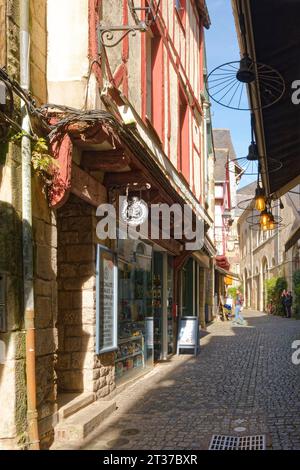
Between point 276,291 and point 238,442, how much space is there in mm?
25387

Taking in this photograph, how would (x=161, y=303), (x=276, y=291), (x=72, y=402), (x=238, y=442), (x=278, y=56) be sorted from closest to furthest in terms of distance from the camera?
1. (x=278, y=56)
2. (x=238, y=442)
3. (x=72, y=402)
4. (x=161, y=303)
5. (x=276, y=291)

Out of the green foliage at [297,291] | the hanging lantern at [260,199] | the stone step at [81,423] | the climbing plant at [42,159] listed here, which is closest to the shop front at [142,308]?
the stone step at [81,423]

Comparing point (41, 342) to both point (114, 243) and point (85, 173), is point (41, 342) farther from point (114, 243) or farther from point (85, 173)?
point (114, 243)

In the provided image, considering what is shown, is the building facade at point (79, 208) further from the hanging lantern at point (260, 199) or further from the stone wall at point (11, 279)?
the hanging lantern at point (260, 199)

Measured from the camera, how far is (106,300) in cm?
726

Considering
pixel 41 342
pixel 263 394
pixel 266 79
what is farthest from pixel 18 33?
pixel 263 394

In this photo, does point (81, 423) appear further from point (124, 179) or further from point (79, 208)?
point (124, 179)

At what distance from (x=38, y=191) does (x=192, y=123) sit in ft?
31.2

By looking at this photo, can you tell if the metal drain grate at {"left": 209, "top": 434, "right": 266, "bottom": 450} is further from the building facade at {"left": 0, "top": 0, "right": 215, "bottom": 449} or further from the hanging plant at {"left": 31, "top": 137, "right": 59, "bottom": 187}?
the hanging plant at {"left": 31, "top": 137, "right": 59, "bottom": 187}

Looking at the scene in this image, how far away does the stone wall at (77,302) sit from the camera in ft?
22.2

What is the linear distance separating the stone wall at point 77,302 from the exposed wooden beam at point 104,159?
0.58 m

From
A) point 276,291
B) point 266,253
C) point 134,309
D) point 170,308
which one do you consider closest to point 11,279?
point 134,309
